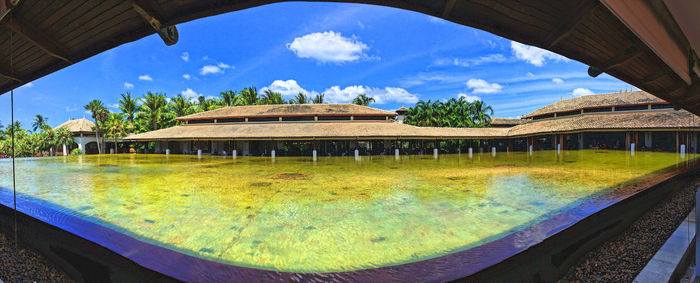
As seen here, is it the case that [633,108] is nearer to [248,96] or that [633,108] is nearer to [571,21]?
[571,21]

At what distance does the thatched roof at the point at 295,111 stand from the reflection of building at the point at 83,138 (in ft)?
44.2

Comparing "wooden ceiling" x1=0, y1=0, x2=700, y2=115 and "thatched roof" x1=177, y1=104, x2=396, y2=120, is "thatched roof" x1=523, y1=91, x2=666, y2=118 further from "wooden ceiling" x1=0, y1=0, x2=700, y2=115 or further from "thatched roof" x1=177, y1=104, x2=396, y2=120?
"wooden ceiling" x1=0, y1=0, x2=700, y2=115

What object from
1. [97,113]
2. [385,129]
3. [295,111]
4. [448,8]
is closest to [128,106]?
[97,113]

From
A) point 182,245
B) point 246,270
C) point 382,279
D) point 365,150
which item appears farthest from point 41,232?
point 365,150

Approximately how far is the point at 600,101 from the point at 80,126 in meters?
59.5

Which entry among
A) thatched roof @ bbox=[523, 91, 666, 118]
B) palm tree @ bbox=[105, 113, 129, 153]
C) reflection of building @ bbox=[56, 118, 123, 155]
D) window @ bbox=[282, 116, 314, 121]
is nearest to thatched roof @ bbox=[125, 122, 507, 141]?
window @ bbox=[282, 116, 314, 121]

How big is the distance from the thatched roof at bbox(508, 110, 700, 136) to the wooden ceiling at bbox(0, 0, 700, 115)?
24329 millimetres

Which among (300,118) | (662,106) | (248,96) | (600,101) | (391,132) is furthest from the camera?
(248,96)

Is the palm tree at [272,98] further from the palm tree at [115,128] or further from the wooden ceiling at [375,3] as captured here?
the wooden ceiling at [375,3]

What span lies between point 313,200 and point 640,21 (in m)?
6.60

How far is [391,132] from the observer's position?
22.8 m

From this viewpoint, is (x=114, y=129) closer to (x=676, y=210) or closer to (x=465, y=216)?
(x=465, y=216)

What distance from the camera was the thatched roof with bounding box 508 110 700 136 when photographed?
19.1m

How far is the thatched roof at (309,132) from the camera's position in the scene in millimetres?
22250
